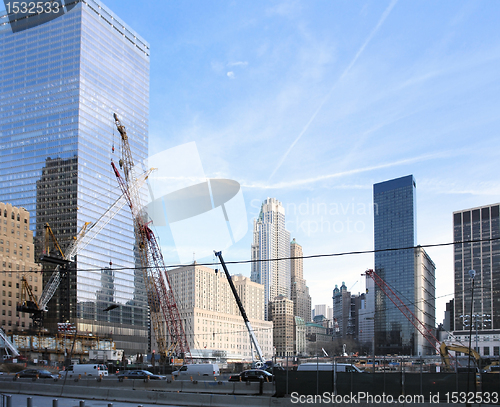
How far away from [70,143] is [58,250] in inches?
2131

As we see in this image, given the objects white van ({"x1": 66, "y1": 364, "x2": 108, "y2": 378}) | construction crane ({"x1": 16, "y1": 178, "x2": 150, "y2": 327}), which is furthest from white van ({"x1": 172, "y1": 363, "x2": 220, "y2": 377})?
construction crane ({"x1": 16, "y1": 178, "x2": 150, "y2": 327})

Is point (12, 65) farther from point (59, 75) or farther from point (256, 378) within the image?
point (256, 378)

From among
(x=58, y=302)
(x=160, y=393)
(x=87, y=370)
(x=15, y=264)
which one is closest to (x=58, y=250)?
(x=15, y=264)

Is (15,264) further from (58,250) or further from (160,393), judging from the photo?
(160,393)

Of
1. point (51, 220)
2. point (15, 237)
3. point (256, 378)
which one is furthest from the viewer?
point (51, 220)

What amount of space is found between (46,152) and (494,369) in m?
160

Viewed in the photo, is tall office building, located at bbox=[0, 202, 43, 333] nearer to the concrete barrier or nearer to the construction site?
the construction site

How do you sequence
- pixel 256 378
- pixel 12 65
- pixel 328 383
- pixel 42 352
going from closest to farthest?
pixel 328 383 → pixel 256 378 → pixel 42 352 → pixel 12 65

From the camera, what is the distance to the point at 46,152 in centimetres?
17500

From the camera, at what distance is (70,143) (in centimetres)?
17262

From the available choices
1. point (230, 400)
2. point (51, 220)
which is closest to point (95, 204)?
point (51, 220)

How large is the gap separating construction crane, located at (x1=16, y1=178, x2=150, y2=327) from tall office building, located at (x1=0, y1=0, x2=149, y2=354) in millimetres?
2818

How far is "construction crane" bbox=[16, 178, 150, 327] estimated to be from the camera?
13838cm

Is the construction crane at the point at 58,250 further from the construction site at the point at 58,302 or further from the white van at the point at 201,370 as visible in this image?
the white van at the point at 201,370
